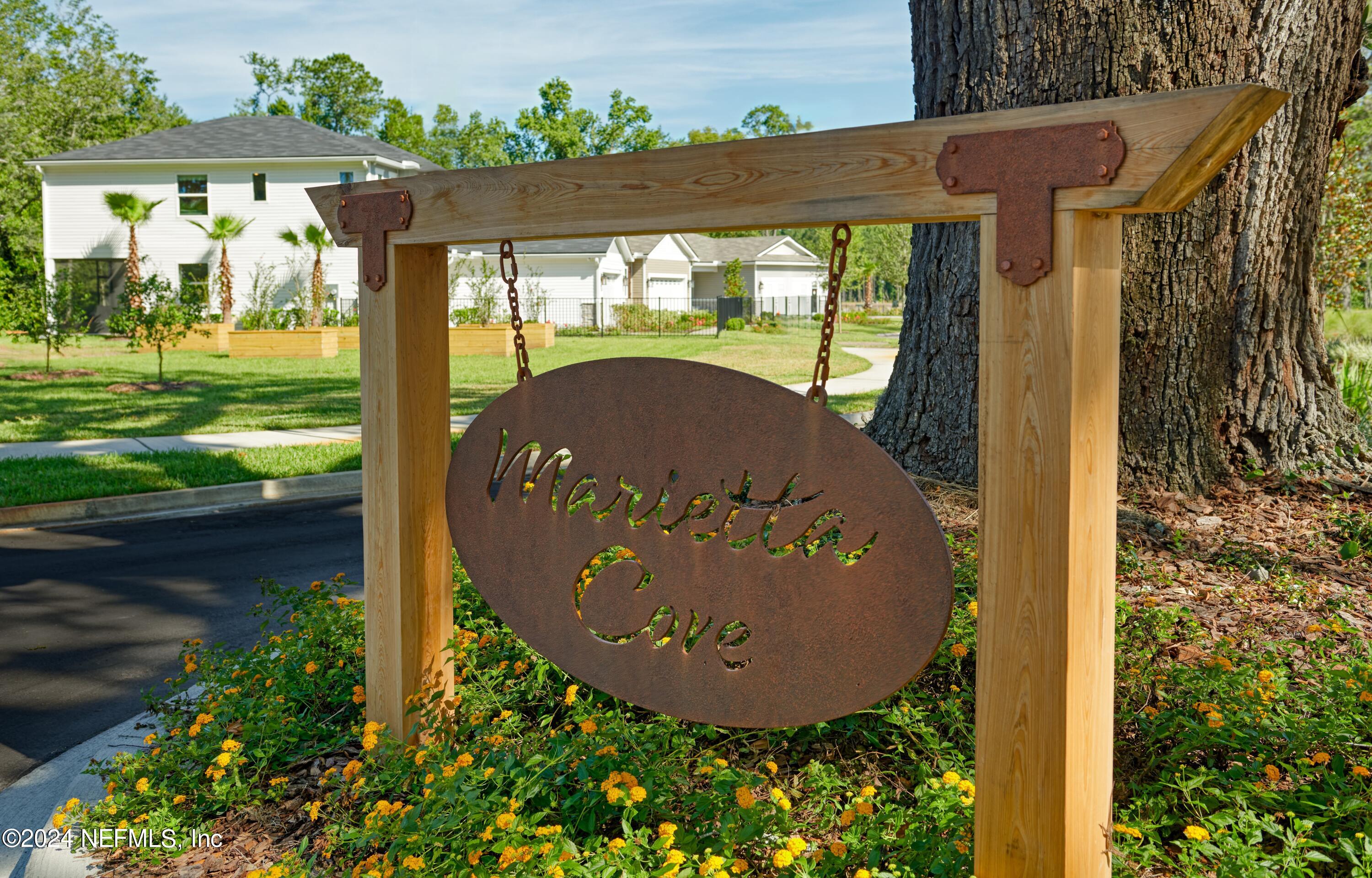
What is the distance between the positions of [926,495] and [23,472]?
27.9ft

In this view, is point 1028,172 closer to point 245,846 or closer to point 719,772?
point 719,772

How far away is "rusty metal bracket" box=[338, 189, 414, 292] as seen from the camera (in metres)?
3.23

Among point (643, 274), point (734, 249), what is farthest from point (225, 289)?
point (734, 249)

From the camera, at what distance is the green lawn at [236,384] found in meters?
12.7

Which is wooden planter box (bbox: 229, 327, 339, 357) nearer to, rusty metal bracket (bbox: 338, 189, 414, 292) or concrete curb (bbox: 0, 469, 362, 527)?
concrete curb (bbox: 0, 469, 362, 527)

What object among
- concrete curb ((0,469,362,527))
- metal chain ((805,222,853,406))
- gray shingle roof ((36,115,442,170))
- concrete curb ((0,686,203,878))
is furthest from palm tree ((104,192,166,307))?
metal chain ((805,222,853,406))

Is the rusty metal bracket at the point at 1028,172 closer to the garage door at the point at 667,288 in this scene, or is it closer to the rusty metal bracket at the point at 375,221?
the rusty metal bracket at the point at 375,221

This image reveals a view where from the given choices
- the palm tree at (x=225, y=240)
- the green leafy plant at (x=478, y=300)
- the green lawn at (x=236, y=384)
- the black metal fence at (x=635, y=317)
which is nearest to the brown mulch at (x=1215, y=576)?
the green lawn at (x=236, y=384)

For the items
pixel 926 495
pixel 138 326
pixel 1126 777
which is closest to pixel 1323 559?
pixel 926 495

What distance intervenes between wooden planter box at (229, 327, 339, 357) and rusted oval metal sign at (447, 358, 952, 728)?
22.4 metres

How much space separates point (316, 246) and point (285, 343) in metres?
9.09

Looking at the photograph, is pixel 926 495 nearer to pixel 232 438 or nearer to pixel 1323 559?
pixel 1323 559

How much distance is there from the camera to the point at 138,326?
1761cm

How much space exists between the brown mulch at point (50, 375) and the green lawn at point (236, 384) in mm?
236
